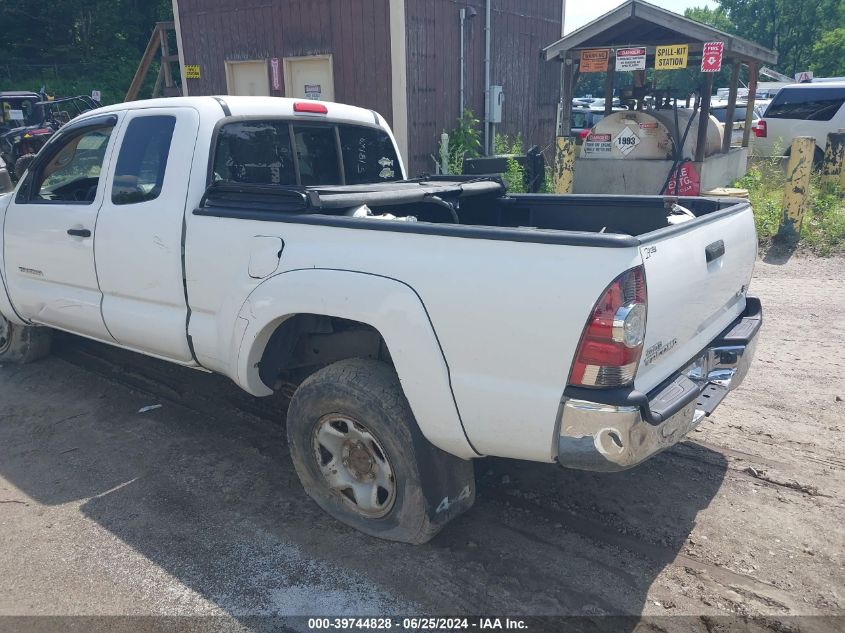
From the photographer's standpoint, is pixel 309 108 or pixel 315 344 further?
pixel 309 108

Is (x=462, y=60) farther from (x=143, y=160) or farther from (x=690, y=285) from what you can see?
(x=690, y=285)

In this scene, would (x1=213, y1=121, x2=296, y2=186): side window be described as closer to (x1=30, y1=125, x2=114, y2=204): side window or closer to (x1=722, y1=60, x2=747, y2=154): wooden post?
(x1=30, y1=125, x2=114, y2=204): side window

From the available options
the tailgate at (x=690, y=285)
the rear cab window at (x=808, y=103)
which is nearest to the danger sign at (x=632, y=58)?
the rear cab window at (x=808, y=103)

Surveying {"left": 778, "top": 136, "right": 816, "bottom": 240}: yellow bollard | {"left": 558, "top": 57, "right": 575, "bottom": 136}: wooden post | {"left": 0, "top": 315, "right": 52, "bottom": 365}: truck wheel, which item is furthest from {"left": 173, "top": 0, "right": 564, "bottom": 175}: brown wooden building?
{"left": 0, "top": 315, "right": 52, "bottom": 365}: truck wheel

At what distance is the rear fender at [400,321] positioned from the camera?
2732 millimetres

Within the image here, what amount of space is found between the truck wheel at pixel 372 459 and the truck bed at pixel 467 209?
28.6 inches

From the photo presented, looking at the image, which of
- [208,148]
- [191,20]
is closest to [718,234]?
[208,148]

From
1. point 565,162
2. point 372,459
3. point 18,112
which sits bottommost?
point 372,459

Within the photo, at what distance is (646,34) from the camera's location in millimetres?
11391

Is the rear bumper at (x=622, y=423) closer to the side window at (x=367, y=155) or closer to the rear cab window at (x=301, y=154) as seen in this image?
the rear cab window at (x=301, y=154)

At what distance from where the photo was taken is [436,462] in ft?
9.86

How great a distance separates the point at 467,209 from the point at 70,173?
8.80 ft

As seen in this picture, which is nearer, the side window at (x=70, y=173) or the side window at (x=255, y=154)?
the side window at (x=255, y=154)

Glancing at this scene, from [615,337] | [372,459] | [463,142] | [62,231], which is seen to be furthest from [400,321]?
[463,142]
